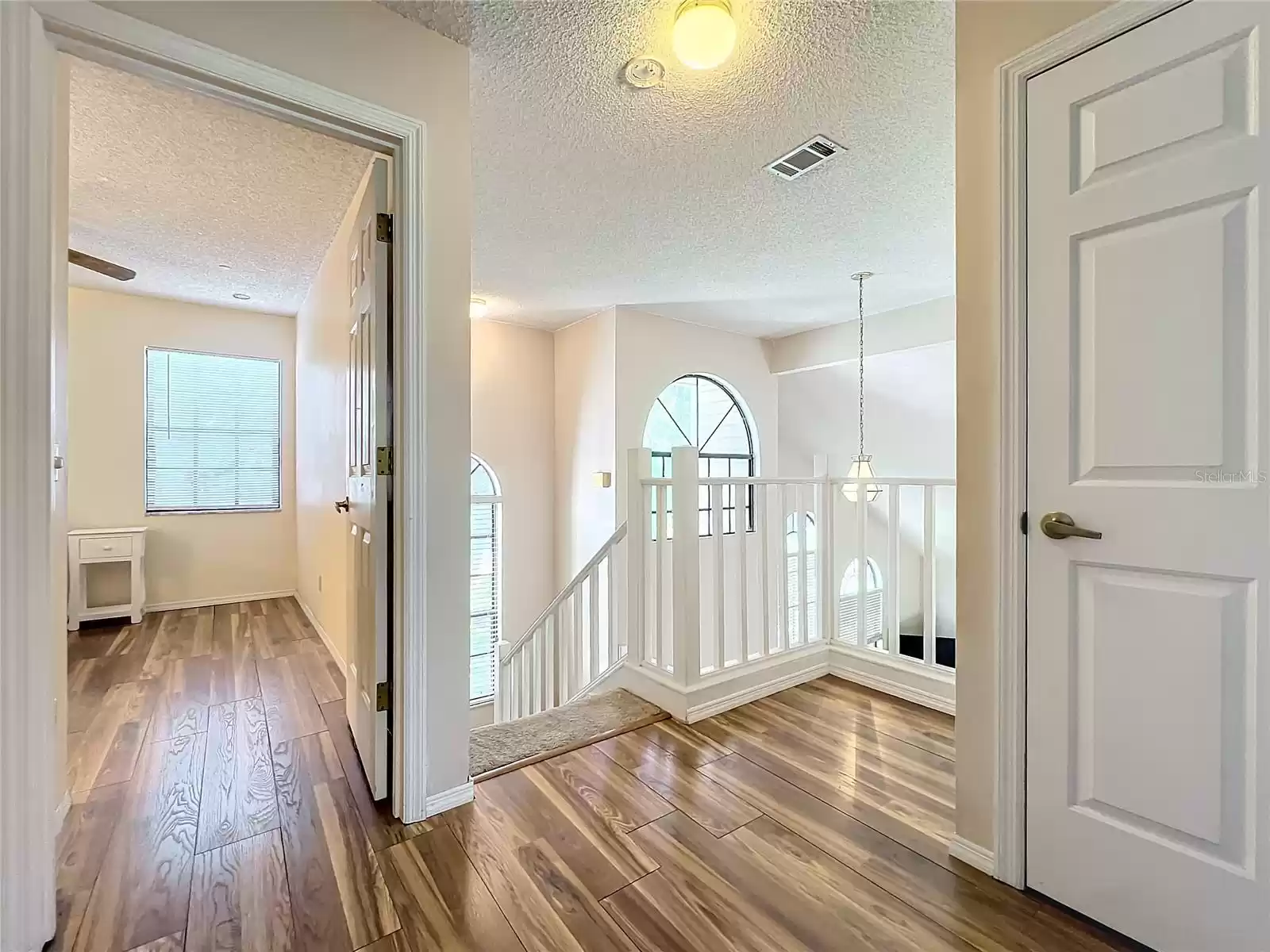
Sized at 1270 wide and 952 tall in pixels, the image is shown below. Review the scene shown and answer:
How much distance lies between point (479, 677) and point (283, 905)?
360 centimetres

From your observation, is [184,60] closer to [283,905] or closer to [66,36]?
[66,36]

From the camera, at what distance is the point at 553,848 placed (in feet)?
4.91

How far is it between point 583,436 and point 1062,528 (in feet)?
12.6

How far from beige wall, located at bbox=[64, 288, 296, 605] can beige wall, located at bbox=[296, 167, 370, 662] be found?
324 millimetres

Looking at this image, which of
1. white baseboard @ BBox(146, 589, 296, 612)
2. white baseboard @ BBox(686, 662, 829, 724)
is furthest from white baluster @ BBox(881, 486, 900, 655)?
white baseboard @ BBox(146, 589, 296, 612)

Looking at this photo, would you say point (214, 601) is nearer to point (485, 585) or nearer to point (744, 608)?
point (485, 585)

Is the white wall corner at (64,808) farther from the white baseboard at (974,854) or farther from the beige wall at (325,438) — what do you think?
the white baseboard at (974,854)

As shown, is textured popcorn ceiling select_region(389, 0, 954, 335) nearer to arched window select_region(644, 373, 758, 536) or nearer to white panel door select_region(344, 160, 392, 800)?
white panel door select_region(344, 160, 392, 800)

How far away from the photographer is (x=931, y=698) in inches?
96.0

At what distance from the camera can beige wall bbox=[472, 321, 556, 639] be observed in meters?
4.73

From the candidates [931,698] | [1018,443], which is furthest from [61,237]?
[931,698]

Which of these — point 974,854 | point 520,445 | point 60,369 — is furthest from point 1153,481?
point 520,445

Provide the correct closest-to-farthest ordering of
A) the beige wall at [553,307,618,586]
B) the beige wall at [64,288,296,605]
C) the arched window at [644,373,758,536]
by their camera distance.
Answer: the beige wall at [64,288,296,605] < the beige wall at [553,307,618,586] < the arched window at [644,373,758,536]

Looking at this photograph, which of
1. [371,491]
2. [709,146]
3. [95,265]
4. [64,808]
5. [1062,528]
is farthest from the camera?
[95,265]
